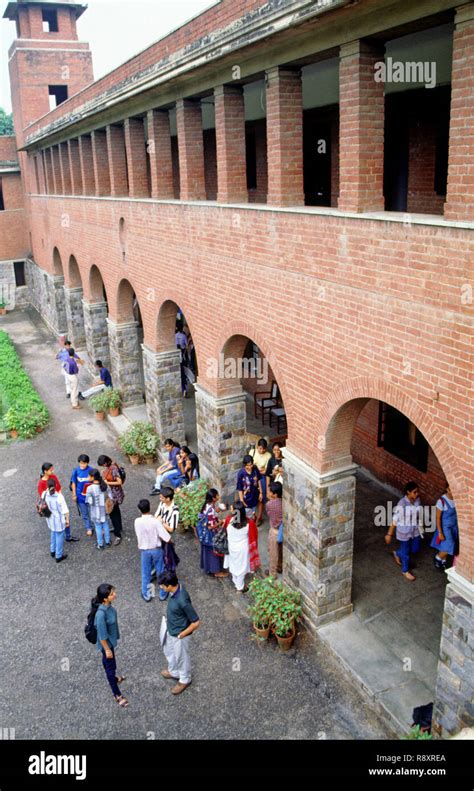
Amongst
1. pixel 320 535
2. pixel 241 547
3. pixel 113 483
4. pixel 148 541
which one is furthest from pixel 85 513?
pixel 320 535

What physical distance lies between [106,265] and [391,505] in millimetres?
10418

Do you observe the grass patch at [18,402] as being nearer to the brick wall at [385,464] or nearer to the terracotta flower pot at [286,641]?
the brick wall at [385,464]

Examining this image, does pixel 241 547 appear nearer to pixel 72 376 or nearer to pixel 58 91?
pixel 72 376

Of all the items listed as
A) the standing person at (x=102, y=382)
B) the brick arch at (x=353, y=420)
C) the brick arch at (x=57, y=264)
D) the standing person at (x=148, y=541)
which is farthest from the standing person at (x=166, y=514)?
the brick arch at (x=57, y=264)

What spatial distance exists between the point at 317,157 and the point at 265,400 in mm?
6681

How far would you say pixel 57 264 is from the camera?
27.1 m

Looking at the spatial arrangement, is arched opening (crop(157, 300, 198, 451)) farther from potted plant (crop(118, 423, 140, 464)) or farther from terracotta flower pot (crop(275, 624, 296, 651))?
terracotta flower pot (crop(275, 624, 296, 651))

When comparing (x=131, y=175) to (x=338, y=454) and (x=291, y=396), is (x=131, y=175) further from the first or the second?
(x=338, y=454)

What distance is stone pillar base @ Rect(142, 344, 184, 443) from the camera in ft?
48.7

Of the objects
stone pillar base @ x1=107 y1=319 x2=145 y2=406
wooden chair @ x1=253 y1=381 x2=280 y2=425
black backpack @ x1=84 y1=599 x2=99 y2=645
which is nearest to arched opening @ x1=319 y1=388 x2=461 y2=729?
black backpack @ x1=84 y1=599 x2=99 y2=645

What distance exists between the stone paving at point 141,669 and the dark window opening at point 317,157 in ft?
22.4

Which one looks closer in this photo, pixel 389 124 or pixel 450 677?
pixel 450 677

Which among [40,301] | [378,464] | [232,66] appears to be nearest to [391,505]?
[378,464]

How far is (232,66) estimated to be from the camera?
9242 millimetres
